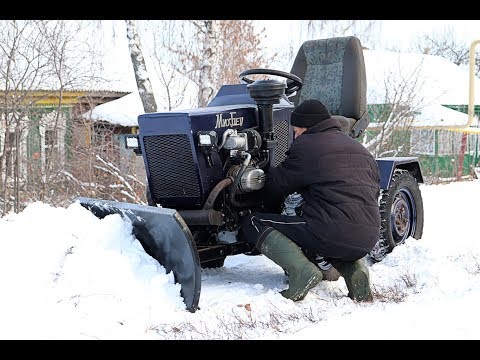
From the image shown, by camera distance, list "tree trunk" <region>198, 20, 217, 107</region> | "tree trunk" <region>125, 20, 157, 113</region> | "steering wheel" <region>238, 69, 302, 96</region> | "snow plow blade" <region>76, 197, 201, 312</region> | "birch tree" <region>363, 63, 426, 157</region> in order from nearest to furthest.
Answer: "snow plow blade" <region>76, 197, 201, 312</region>
"steering wheel" <region>238, 69, 302, 96</region>
"tree trunk" <region>198, 20, 217, 107</region>
"tree trunk" <region>125, 20, 157, 113</region>
"birch tree" <region>363, 63, 426, 157</region>

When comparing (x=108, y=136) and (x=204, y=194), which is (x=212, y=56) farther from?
(x=204, y=194)

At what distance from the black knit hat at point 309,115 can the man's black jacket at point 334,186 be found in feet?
0.14

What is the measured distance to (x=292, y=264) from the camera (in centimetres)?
518

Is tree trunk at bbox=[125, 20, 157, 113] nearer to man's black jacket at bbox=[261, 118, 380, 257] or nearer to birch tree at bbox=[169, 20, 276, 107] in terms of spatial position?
birch tree at bbox=[169, 20, 276, 107]

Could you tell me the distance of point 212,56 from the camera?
13.3m

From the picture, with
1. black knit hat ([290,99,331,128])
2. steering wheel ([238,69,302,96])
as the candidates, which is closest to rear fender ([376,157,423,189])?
steering wheel ([238,69,302,96])

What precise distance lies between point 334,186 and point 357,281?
0.64 m

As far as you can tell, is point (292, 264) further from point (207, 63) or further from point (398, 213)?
point (207, 63)

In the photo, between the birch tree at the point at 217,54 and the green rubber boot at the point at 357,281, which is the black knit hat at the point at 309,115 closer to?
the green rubber boot at the point at 357,281

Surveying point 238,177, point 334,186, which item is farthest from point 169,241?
point 334,186

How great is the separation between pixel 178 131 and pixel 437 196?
6470mm

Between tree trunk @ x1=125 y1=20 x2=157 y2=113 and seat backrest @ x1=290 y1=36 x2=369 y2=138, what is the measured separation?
7159 millimetres

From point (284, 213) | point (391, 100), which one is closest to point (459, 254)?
point (284, 213)

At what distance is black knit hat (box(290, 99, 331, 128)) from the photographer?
5.35m
